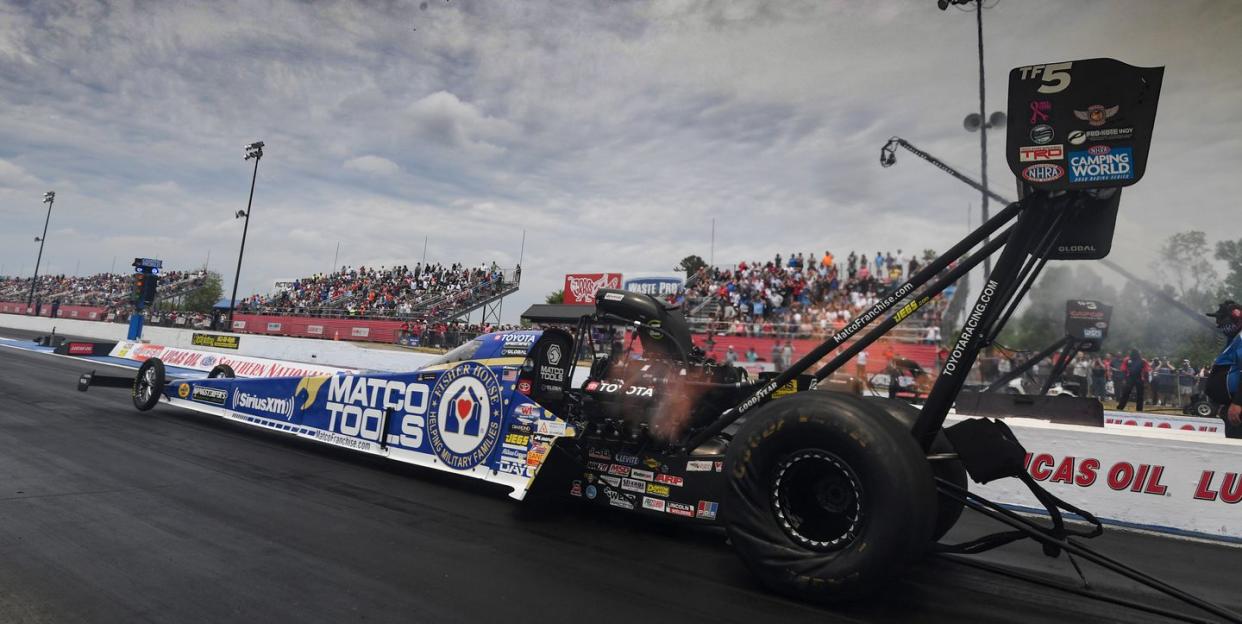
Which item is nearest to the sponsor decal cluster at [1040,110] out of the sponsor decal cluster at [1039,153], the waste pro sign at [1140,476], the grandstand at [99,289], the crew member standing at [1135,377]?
the sponsor decal cluster at [1039,153]

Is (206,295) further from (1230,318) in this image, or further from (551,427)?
(1230,318)

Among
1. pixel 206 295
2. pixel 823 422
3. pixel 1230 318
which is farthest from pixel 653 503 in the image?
pixel 206 295

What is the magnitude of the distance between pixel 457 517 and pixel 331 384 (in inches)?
107

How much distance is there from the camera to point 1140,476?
20.1 ft

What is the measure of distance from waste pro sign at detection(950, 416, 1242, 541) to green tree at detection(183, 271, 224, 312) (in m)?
63.6

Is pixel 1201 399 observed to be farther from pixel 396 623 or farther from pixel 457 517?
pixel 396 623

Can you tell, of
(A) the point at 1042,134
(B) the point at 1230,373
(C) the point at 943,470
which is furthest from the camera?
(B) the point at 1230,373

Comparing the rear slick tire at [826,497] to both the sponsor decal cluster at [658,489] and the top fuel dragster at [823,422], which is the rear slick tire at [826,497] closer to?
the top fuel dragster at [823,422]

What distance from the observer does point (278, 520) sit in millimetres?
4395

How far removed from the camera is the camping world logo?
5.45m

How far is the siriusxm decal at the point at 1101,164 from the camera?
9.94 ft

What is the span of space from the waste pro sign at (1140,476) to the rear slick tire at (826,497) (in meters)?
3.39

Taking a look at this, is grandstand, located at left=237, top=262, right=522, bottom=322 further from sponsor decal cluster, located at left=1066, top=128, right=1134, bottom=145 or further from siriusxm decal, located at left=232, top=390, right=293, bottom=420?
sponsor decal cluster, located at left=1066, top=128, right=1134, bottom=145

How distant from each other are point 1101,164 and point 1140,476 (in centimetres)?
465
